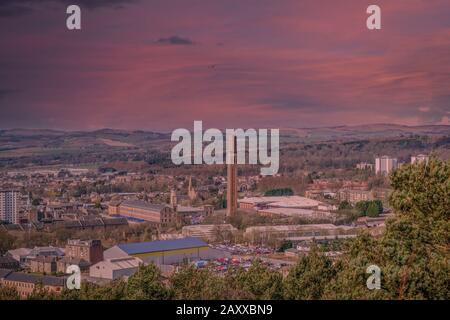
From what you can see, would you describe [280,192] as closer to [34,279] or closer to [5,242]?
[5,242]

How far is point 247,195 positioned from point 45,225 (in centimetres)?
991

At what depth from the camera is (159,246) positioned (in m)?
13.5

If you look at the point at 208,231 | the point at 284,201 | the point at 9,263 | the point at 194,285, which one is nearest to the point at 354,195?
the point at 284,201

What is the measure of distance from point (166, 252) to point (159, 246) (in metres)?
0.44

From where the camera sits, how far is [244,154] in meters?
24.4

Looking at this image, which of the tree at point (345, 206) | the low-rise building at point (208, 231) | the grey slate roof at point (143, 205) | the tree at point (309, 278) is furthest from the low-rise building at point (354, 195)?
the tree at point (309, 278)

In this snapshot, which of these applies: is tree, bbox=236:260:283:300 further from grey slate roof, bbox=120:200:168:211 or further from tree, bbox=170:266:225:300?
grey slate roof, bbox=120:200:168:211

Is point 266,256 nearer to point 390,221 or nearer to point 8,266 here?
point 8,266

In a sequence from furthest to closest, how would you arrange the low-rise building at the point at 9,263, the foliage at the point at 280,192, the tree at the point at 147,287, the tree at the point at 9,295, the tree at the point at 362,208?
the foliage at the point at 280,192
the tree at the point at 362,208
the low-rise building at the point at 9,263
the tree at the point at 9,295
the tree at the point at 147,287

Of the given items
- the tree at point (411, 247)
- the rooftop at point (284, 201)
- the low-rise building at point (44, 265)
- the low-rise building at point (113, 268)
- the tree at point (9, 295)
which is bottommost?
the rooftop at point (284, 201)

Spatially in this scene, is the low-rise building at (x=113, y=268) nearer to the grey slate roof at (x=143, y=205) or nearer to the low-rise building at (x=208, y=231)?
the low-rise building at (x=208, y=231)

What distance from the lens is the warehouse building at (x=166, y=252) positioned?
41.0 ft
